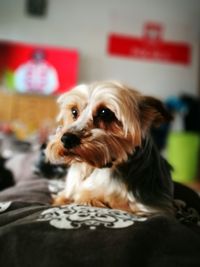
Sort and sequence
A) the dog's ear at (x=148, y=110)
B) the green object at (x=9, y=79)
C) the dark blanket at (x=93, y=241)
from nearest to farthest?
the dark blanket at (x=93, y=241) < the dog's ear at (x=148, y=110) < the green object at (x=9, y=79)

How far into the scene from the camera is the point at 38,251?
24.7 inches

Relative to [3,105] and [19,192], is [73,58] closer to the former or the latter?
[3,105]

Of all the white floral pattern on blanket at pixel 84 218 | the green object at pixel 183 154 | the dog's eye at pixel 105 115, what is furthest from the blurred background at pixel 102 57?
the white floral pattern on blanket at pixel 84 218

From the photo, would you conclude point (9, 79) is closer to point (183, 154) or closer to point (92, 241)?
point (183, 154)

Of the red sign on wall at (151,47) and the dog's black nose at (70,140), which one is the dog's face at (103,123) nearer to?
the dog's black nose at (70,140)

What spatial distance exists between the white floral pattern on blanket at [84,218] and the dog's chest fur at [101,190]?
6.8 inches

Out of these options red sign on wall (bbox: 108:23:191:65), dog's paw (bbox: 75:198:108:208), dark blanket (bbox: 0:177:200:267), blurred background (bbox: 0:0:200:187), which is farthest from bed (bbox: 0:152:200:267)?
red sign on wall (bbox: 108:23:191:65)

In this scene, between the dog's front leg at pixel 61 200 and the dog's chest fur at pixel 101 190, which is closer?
the dog's chest fur at pixel 101 190

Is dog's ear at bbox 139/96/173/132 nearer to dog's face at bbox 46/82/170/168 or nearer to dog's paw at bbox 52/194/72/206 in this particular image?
dog's face at bbox 46/82/170/168

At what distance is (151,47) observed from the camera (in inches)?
163

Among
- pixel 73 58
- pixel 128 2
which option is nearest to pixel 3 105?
pixel 73 58

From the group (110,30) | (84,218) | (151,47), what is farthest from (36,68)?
(84,218)

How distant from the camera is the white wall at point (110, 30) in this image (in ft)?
12.6

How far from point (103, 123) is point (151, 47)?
10.8 ft
